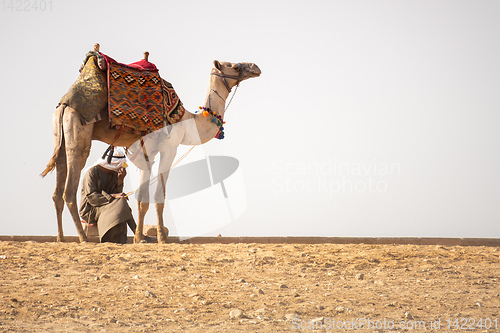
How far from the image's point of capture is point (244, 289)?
5.91 meters

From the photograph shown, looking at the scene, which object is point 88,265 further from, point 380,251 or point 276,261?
point 380,251

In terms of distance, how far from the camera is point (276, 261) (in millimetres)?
7219

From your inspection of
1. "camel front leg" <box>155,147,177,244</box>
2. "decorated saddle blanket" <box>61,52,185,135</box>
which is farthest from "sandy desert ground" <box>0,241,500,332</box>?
"decorated saddle blanket" <box>61,52,185,135</box>

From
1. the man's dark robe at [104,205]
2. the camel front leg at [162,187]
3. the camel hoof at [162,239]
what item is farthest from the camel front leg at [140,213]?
the man's dark robe at [104,205]

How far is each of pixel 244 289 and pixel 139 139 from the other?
3.91m

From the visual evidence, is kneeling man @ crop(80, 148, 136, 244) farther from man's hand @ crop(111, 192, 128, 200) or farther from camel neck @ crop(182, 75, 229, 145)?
camel neck @ crop(182, 75, 229, 145)

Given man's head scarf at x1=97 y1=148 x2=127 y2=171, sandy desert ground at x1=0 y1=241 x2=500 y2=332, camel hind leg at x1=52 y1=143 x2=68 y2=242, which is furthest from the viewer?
man's head scarf at x1=97 y1=148 x2=127 y2=171

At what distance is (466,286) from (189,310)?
3273 mm

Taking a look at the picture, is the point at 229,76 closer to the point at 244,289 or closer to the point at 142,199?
the point at 142,199

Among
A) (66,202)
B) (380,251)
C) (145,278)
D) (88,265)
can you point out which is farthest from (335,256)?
(66,202)

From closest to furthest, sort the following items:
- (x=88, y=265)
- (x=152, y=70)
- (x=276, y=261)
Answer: (x=88, y=265) → (x=276, y=261) → (x=152, y=70)

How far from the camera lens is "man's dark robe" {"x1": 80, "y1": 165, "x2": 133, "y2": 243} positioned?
9836 millimetres

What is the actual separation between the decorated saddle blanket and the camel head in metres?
1.21

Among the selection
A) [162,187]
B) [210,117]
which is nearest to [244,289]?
[162,187]
